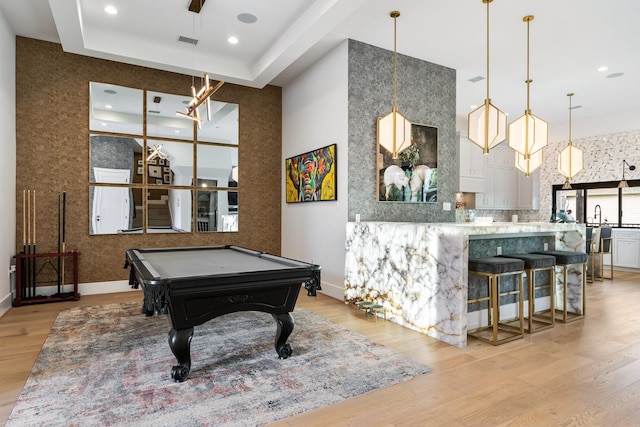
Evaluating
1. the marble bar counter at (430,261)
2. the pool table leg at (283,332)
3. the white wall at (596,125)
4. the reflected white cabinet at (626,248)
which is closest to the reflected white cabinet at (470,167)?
the white wall at (596,125)

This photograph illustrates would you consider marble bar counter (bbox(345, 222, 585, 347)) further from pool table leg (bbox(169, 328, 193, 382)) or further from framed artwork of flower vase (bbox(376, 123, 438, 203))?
pool table leg (bbox(169, 328, 193, 382))

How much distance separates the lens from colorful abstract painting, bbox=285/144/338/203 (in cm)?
534

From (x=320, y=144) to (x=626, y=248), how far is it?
7065 mm

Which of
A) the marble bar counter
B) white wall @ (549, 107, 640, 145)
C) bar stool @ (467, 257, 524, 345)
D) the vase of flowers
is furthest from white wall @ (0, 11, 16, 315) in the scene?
white wall @ (549, 107, 640, 145)

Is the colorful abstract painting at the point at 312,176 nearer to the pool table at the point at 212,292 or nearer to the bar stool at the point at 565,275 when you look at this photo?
the pool table at the point at 212,292

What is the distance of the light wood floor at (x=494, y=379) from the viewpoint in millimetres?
2240

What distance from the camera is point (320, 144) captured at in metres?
5.64

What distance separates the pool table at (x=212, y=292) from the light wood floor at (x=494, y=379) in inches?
35.6

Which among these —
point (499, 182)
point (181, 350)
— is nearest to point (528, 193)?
point (499, 182)

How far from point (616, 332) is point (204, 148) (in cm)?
600

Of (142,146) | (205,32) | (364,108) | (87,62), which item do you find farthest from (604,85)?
(87,62)

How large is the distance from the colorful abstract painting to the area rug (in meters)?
2.15

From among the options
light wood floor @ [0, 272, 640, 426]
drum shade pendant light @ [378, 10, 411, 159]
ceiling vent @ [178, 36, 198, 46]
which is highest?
ceiling vent @ [178, 36, 198, 46]

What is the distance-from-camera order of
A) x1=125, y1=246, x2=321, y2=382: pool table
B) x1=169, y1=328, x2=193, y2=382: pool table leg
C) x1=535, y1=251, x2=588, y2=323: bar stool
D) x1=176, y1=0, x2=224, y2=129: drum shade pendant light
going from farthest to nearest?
x1=535, y1=251, x2=588, y2=323: bar stool → x1=176, y1=0, x2=224, y2=129: drum shade pendant light → x1=169, y1=328, x2=193, y2=382: pool table leg → x1=125, y1=246, x2=321, y2=382: pool table
